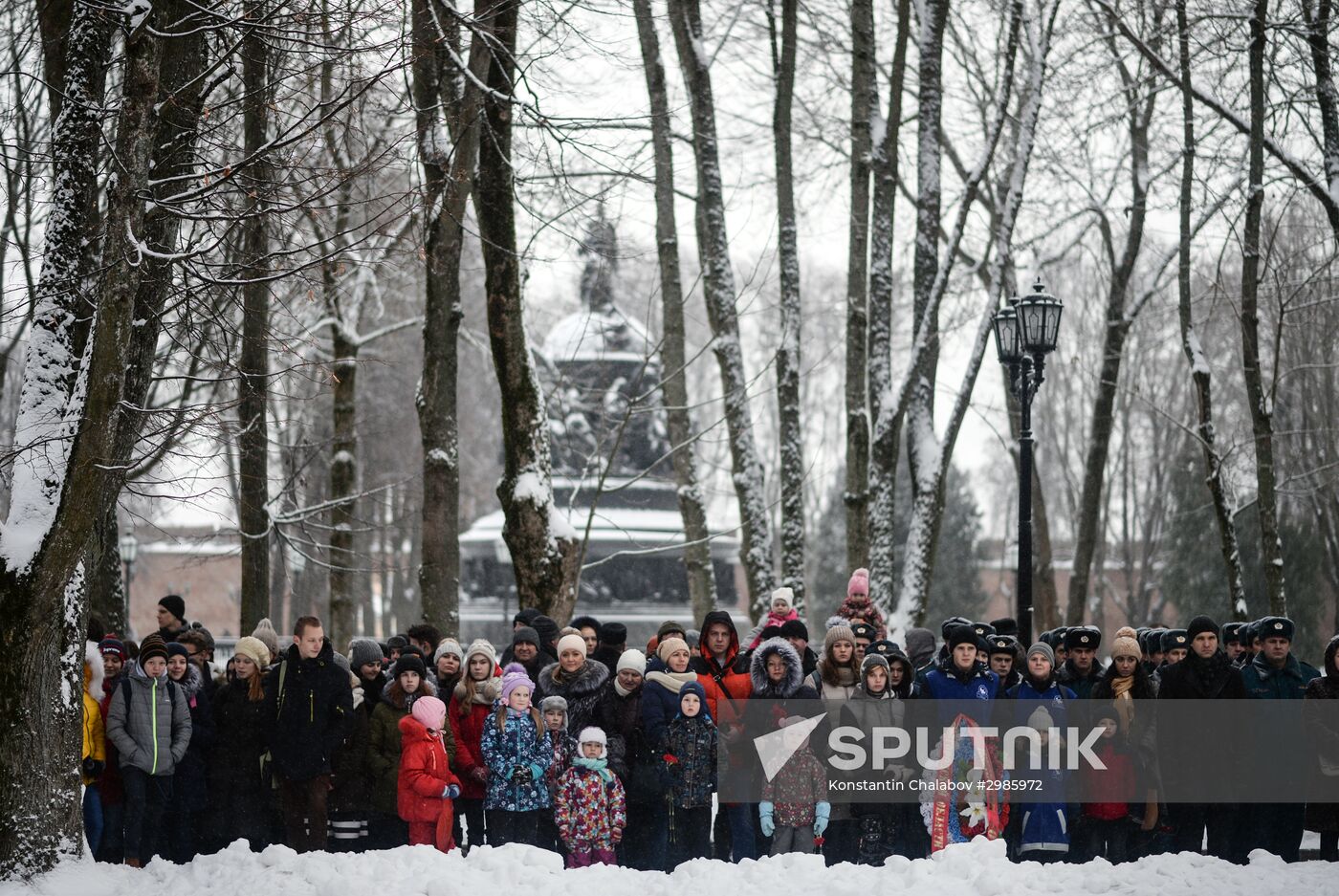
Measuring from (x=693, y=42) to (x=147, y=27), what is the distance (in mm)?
8616

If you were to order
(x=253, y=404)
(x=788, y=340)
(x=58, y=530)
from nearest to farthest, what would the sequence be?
1. (x=58, y=530)
2. (x=253, y=404)
3. (x=788, y=340)

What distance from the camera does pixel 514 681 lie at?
8977 millimetres

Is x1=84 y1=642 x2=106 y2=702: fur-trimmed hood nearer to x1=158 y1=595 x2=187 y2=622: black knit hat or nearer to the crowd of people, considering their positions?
the crowd of people

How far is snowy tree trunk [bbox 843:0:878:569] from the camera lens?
15.7m

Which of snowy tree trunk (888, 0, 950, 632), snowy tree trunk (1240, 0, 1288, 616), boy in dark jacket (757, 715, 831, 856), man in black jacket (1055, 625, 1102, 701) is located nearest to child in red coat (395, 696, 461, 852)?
boy in dark jacket (757, 715, 831, 856)

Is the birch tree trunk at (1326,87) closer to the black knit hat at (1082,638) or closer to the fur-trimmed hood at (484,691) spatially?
the black knit hat at (1082,638)

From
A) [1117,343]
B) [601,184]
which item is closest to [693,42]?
[601,184]

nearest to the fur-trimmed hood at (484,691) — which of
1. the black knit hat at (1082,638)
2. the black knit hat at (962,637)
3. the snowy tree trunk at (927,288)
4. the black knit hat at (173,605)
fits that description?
the black knit hat at (173,605)

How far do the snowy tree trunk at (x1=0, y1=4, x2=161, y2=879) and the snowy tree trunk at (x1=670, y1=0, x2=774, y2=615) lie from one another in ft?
27.5

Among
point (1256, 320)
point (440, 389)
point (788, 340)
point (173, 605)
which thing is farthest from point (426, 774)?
point (1256, 320)

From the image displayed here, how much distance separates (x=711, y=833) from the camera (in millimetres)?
9625

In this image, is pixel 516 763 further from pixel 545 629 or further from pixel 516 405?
pixel 516 405

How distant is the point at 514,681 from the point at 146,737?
244cm

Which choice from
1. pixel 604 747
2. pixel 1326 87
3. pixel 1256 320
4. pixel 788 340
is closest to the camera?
pixel 604 747
